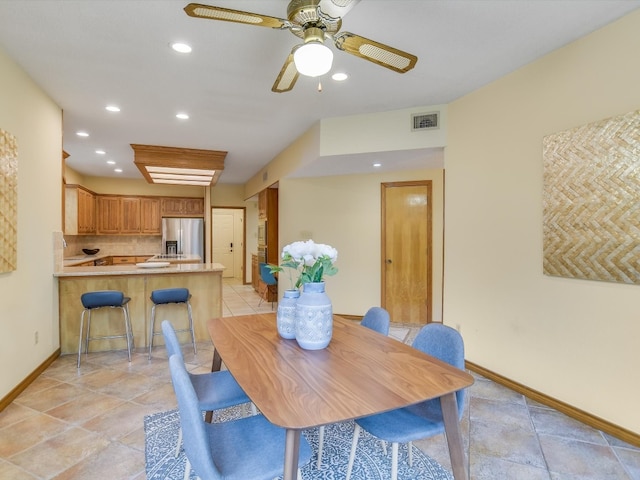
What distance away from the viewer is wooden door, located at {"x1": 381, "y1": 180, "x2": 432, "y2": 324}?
504 cm

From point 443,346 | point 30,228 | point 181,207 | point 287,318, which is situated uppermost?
point 181,207

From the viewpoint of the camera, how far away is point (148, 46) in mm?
2438

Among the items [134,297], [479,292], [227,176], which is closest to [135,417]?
[134,297]

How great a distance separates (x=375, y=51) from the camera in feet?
5.99

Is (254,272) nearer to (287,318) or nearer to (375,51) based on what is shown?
(287,318)

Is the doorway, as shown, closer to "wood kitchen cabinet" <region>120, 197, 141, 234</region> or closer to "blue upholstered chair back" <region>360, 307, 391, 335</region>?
"wood kitchen cabinet" <region>120, 197, 141, 234</region>

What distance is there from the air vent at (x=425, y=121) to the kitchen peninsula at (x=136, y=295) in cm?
280

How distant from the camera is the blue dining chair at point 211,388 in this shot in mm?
1649

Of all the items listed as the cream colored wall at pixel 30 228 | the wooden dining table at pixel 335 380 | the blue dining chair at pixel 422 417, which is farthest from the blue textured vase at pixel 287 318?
the cream colored wall at pixel 30 228

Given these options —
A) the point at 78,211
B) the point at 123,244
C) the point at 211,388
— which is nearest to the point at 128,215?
the point at 123,244

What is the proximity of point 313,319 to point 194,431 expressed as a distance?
0.69 metres

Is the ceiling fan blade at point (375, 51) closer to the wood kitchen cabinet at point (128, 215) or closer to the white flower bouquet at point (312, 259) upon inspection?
the white flower bouquet at point (312, 259)

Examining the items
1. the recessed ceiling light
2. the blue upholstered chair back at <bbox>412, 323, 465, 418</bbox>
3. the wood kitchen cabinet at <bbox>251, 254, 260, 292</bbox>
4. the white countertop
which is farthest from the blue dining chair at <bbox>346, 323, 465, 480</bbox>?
the wood kitchen cabinet at <bbox>251, 254, 260, 292</bbox>

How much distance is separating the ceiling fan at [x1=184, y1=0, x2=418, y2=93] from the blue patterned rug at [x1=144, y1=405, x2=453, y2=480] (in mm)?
2068
